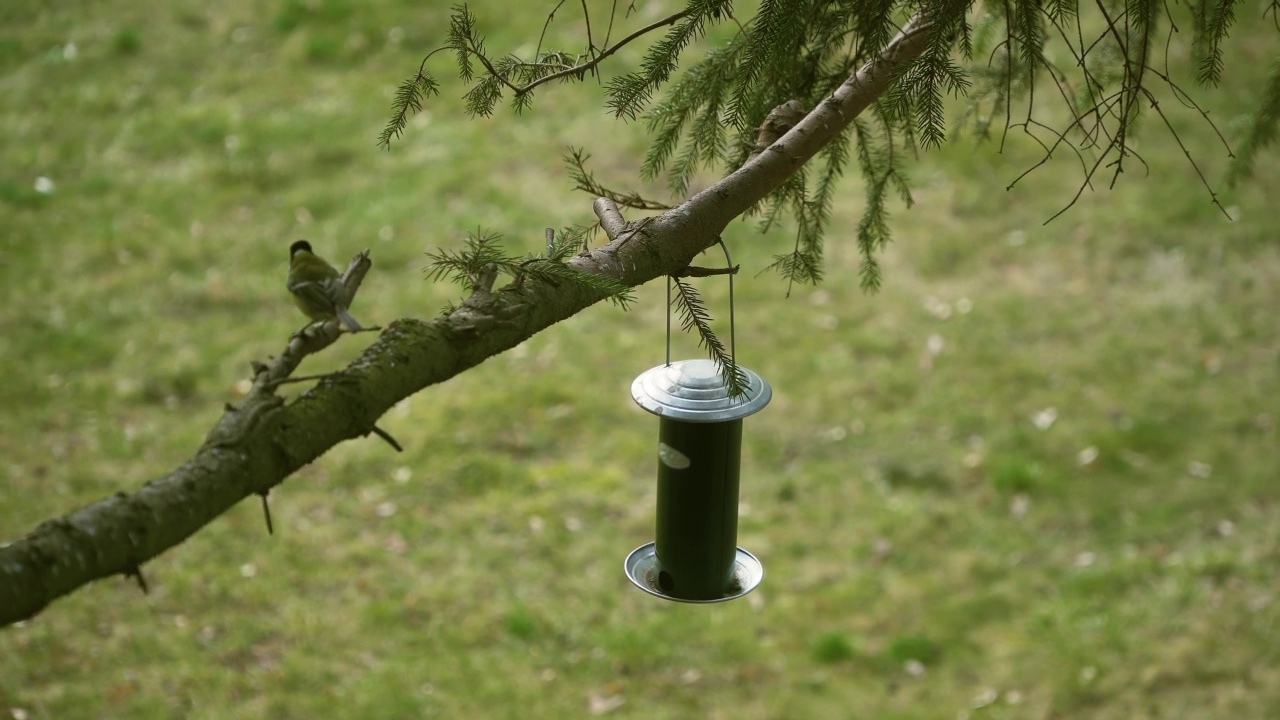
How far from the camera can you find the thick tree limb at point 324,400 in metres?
1.20

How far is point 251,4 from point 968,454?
7.24m

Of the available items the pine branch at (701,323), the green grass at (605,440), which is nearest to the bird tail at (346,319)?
the pine branch at (701,323)

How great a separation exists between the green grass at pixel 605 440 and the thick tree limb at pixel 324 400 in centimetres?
307

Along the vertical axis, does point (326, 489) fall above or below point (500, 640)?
above

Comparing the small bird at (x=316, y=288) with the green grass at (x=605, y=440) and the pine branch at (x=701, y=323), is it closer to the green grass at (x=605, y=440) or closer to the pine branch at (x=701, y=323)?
the pine branch at (x=701, y=323)

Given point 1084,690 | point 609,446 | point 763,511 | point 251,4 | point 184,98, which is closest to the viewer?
point 1084,690

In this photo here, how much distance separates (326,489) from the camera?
5816mm

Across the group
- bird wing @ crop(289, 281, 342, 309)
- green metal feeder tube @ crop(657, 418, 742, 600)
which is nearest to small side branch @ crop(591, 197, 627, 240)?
bird wing @ crop(289, 281, 342, 309)

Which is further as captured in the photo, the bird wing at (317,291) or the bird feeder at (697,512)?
the bird feeder at (697,512)

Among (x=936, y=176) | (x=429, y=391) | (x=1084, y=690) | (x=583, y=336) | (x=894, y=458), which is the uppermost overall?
→ (x=936, y=176)

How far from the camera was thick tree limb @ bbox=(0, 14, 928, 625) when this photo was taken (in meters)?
1.20

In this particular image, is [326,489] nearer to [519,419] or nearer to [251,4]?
[519,419]

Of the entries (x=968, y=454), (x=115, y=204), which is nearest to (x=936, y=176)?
(x=968, y=454)

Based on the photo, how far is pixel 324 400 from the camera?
1.48 meters
